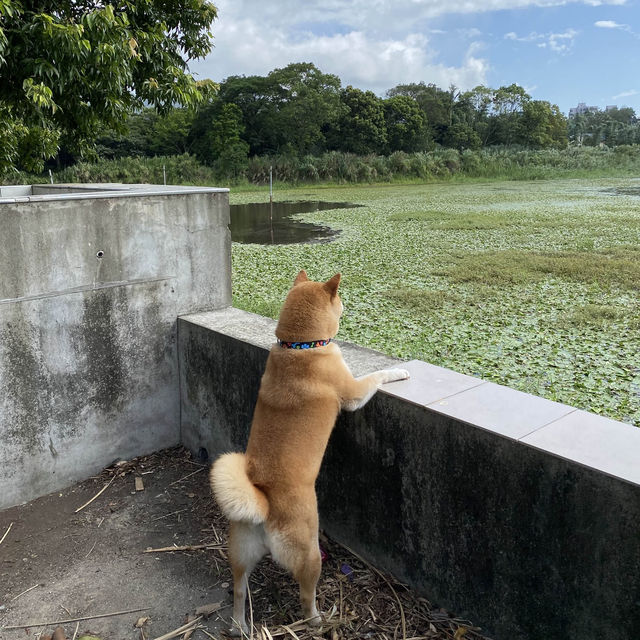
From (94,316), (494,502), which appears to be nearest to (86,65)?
(94,316)

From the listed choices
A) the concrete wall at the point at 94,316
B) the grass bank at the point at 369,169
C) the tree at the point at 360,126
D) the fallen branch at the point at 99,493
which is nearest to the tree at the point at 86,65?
the concrete wall at the point at 94,316

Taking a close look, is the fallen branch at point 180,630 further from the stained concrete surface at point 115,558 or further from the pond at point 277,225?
the pond at point 277,225

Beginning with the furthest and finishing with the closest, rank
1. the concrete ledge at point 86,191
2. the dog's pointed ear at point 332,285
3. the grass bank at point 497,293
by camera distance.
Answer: the grass bank at point 497,293, the concrete ledge at point 86,191, the dog's pointed ear at point 332,285

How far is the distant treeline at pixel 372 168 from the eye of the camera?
30.1 meters

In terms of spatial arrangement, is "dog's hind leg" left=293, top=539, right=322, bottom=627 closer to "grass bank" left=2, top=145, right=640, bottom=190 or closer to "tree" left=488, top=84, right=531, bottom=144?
"grass bank" left=2, top=145, right=640, bottom=190

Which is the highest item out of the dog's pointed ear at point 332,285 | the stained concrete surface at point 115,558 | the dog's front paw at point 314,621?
the dog's pointed ear at point 332,285

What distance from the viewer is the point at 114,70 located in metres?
5.61

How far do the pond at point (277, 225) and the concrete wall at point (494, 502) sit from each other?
9118 mm

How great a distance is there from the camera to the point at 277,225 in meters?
14.6

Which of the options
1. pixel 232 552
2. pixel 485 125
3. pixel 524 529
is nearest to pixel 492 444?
pixel 524 529

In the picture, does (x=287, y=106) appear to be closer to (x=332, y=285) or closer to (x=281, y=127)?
(x=281, y=127)

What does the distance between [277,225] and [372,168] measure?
17.4m

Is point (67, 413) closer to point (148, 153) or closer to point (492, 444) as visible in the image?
Result: point (492, 444)

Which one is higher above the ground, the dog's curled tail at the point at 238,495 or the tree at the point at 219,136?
the tree at the point at 219,136
